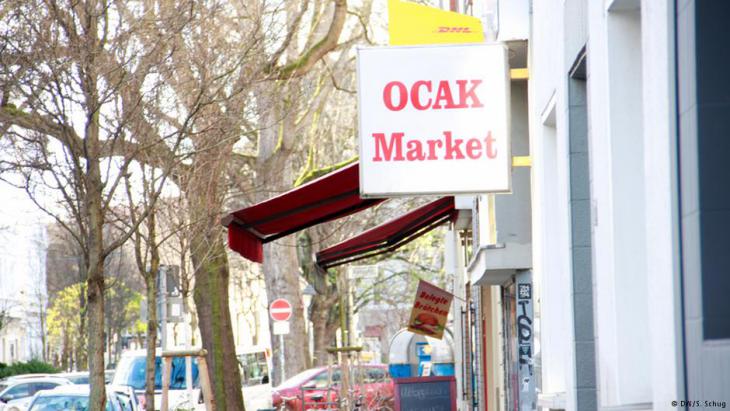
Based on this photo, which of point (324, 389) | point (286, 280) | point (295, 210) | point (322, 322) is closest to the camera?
point (295, 210)

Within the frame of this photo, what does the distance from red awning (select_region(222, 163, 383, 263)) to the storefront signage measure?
8.42 metres

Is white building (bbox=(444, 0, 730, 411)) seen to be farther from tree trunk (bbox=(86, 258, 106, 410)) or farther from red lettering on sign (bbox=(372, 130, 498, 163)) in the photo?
tree trunk (bbox=(86, 258, 106, 410))

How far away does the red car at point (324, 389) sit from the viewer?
2805 cm

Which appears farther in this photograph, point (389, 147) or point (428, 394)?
point (428, 394)

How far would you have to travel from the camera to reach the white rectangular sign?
798 centimetres

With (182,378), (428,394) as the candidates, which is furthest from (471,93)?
(182,378)

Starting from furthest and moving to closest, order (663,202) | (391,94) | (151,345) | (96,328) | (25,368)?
1. (25,368)
2. (151,345)
3. (96,328)
4. (391,94)
5. (663,202)

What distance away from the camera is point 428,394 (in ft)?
67.6

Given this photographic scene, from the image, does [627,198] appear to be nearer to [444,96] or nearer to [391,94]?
[444,96]

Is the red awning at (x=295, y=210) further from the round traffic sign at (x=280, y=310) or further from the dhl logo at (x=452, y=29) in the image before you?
the round traffic sign at (x=280, y=310)

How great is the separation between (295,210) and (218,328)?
10.7m

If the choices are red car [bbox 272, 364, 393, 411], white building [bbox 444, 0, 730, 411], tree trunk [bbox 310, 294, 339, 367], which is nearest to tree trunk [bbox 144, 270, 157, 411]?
red car [bbox 272, 364, 393, 411]

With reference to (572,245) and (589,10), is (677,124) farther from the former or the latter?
(572,245)

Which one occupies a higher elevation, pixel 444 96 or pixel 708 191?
pixel 444 96
